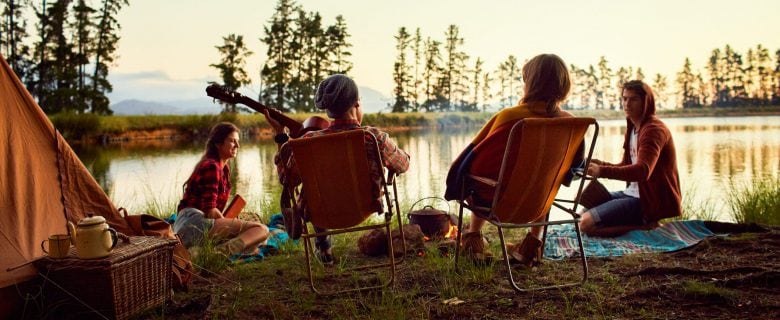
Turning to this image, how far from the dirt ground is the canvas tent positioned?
26.0 inches

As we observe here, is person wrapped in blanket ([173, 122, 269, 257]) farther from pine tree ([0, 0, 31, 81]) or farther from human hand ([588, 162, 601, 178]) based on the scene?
pine tree ([0, 0, 31, 81])

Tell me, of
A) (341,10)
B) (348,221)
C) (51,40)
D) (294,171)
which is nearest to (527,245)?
(348,221)

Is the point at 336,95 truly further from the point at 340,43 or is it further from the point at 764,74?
the point at 764,74

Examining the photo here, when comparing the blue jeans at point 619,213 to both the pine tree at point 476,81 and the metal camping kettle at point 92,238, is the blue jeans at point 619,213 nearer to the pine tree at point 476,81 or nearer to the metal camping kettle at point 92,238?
the metal camping kettle at point 92,238

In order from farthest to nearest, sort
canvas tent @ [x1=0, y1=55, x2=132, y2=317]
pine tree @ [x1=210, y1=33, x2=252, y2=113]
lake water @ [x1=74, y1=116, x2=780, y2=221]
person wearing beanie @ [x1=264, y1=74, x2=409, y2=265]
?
pine tree @ [x1=210, y1=33, x2=252, y2=113] → lake water @ [x1=74, y1=116, x2=780, y2=221] → person wearing beanie @ [x1=264, y1=74, x2=409, y2=265] → canvas tent @ [x1=0, y1=55, x2=132, y2=317]

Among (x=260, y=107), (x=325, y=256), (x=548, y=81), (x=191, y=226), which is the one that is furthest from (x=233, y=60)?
(x=548, y=81)

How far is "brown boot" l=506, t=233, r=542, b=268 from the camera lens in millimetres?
3463

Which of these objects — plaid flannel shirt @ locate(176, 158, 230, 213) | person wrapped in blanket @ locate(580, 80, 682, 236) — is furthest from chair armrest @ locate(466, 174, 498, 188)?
plaid flannel shirt @ locate(176, 158, 230, 213)

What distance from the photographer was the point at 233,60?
36.9 meters

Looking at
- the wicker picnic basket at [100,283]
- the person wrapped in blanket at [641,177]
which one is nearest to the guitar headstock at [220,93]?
the wicker picnic basket at [100,283]

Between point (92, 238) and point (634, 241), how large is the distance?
354cm

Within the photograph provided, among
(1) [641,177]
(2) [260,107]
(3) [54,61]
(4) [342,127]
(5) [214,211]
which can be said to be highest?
(3) [54,61]

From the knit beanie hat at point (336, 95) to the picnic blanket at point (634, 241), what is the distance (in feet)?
5.50

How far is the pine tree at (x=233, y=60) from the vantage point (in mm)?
36312
